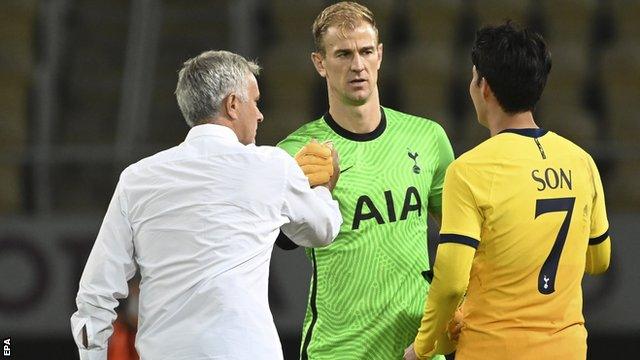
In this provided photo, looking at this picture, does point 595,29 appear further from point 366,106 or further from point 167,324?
point 167,324

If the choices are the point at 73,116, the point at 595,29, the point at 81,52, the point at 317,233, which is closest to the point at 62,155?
the point at 73,116

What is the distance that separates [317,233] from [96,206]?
181 inches

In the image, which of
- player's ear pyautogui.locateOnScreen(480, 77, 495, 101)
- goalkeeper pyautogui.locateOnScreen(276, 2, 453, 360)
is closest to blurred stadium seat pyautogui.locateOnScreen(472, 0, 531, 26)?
goalkeeper pyautogui.locateOnScreen(276, 2, 453, 360)

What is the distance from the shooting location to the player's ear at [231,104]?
3.31 m

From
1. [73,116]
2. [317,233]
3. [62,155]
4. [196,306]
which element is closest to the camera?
[196,306]

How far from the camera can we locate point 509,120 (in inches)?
131

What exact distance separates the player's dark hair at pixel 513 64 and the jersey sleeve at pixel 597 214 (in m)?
0.27

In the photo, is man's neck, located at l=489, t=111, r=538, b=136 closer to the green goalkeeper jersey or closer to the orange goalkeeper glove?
the orange goalkeeper glove

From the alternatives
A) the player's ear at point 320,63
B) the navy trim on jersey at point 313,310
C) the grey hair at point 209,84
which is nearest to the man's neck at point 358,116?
the player's ear at point 320,63

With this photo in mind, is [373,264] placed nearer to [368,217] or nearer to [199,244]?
[368,217]

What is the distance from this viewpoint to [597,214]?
3.43 meters

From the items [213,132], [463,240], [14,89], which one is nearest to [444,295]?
[463,240]

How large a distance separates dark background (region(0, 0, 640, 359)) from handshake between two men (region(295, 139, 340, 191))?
335 centimetres

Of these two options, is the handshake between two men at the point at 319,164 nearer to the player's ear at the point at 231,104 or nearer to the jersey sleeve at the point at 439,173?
the player's ear at the point at 231,104
